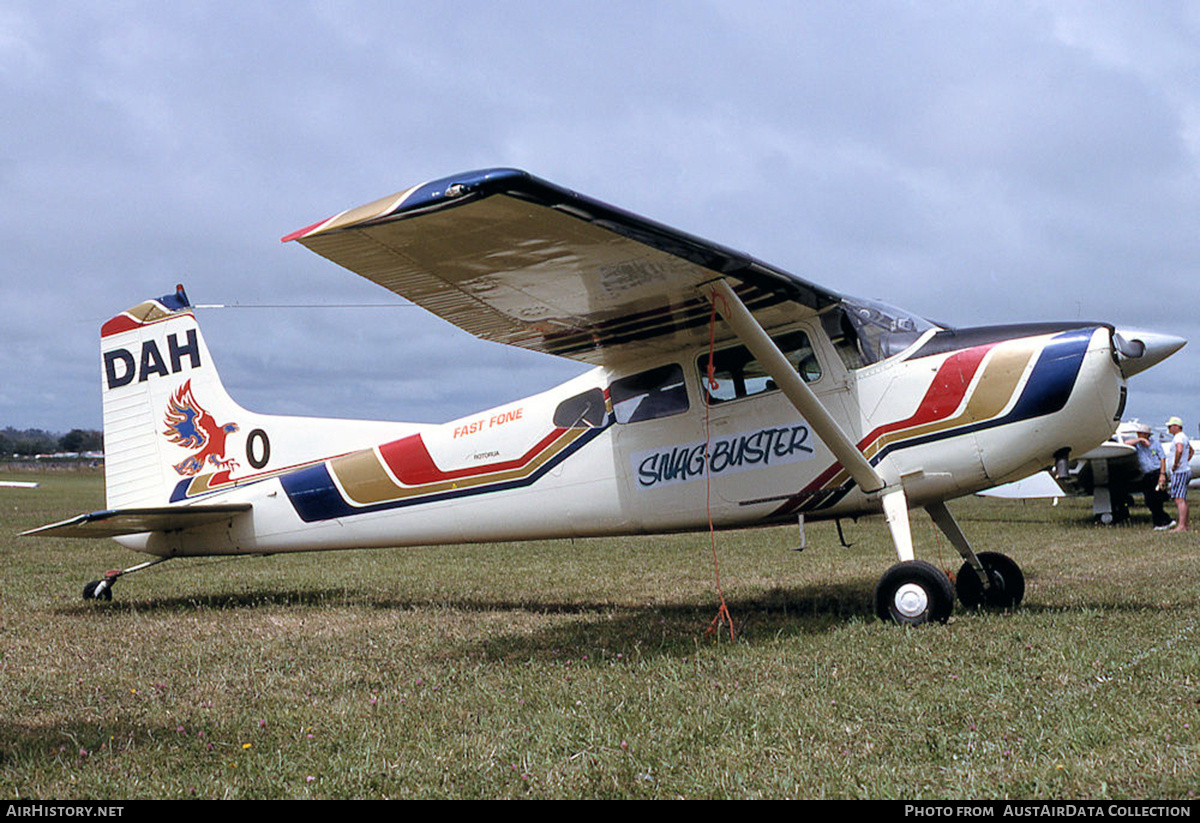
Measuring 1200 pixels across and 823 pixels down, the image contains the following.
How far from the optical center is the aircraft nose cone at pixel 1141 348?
5934 millimetres

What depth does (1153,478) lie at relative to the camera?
57.6 ft

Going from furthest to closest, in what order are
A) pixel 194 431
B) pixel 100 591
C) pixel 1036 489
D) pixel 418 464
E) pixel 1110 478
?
1. pixel 1036 489
2. pixel 1110 478
3. pixel 194 431
4. pixel 100 591
5. pixel 418 464

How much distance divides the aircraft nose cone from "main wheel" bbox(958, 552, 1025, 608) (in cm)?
174

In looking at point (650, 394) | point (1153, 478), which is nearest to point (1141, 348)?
point (650, 394)

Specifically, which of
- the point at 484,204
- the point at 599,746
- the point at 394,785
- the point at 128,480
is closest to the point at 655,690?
the point at 599,746

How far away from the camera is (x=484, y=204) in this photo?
15.2 ft

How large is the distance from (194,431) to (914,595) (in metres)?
6.96

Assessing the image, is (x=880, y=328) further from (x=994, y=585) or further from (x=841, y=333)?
(x=994, y=585)

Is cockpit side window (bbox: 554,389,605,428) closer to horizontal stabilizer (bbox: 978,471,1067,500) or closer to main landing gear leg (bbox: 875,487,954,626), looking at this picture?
main landing gear leg (bbox: 875,487,954,626)

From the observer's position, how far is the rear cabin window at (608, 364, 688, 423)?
709 cm

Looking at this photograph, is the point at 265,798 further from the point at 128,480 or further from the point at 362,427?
the point at 128,480

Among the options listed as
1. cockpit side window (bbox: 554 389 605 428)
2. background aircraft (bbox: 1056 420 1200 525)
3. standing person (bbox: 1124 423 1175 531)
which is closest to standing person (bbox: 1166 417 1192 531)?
standing person (bbox: 1124 423 1175 531)
